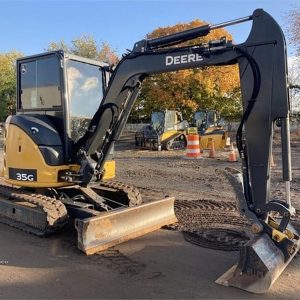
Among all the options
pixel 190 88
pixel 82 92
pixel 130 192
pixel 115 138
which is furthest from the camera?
pixel 190 88

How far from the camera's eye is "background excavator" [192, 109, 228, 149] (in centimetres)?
2020

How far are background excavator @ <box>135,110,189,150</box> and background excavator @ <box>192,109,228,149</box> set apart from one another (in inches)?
46.0

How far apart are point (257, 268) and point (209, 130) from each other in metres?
17.4

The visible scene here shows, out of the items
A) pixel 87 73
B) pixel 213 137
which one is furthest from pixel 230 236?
pixel 213 137

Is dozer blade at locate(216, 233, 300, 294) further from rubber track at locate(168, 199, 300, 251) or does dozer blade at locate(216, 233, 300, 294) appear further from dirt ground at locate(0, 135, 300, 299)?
rubber track at locate(168, 199, 300, 251)

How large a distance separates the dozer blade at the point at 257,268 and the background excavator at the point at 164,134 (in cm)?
1587

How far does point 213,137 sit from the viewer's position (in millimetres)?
20203

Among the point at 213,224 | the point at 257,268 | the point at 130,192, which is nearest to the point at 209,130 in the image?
the point at 130,192

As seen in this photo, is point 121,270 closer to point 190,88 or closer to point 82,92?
point 82,92

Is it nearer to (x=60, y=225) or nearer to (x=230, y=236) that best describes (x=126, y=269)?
(x=60, y=225)

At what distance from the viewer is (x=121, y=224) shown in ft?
17.6

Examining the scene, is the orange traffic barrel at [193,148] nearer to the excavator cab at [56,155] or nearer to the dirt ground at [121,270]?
the excavator cab at [56,155]

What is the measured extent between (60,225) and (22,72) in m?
2.62

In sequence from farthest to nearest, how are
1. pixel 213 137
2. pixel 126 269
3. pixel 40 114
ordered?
pixel 213 137 < pixel 40 114 < pixel 126 269
